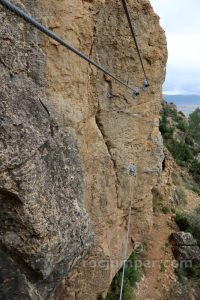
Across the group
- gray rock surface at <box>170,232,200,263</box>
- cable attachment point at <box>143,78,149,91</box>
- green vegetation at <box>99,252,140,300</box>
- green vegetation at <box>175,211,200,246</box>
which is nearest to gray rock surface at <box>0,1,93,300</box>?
cable attachment point at <box>143,78,149,91</box>

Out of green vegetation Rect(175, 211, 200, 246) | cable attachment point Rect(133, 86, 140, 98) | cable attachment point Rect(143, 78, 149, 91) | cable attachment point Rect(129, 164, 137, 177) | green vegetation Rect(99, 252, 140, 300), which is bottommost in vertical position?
green vegetation Rect(99, 252, 140, 300)

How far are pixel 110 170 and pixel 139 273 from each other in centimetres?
452

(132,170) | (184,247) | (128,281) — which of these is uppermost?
(132,170)

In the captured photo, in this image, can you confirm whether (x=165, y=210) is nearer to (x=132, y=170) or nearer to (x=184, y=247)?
(x=184, y=247)

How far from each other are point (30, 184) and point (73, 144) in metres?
1.41

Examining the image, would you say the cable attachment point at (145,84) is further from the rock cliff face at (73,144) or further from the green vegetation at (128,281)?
the green vegetation at (128,281)

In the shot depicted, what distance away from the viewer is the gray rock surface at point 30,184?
3849 mm

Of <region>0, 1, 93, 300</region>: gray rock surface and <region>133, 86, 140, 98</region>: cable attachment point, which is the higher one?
<region>133, 86, 140, 98</region>: cable attachment point

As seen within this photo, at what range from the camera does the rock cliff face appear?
4.05m

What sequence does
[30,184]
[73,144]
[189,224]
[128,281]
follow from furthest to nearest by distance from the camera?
[189,224]
[128,281]
[73,144]
[30,184]

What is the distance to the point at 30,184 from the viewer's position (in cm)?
398

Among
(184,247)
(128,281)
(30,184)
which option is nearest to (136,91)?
(30,184)

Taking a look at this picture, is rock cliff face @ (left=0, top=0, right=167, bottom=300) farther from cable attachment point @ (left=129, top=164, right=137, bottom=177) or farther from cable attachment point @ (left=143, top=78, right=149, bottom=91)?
cable attachment point @ (left=143, top=78, right=149, bottom=91)

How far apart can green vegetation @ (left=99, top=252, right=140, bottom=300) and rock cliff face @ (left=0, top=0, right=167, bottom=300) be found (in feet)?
2.87
